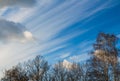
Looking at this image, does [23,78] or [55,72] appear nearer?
[23,78]

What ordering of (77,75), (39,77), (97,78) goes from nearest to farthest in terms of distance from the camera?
(97,78) < (39,77) < (77,75)

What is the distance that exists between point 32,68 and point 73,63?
17.7 metres

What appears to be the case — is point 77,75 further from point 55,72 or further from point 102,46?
point 102,46

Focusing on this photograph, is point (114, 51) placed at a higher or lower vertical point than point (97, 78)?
higher

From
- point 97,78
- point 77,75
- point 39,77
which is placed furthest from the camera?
point 77,75

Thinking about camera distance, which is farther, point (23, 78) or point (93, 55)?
point (23, 78)

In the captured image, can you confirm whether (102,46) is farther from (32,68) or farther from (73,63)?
(73,63)

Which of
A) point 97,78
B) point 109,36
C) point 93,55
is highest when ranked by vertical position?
point 109,36

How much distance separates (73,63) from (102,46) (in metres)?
34.9

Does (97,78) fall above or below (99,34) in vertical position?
below

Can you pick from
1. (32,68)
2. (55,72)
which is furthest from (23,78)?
(55,72)

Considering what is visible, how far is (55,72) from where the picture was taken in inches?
3386

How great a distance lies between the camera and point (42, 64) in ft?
255

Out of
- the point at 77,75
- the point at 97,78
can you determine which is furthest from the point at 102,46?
the point at 77,75
